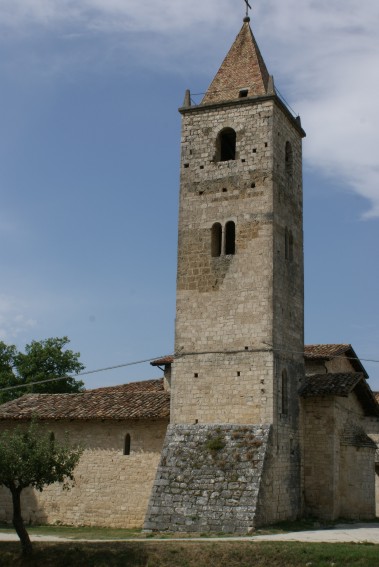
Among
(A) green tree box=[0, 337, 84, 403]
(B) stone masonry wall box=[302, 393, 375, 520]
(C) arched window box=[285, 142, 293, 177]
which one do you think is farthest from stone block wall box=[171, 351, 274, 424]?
(A) green tree box=[0, 337, 84, 403]

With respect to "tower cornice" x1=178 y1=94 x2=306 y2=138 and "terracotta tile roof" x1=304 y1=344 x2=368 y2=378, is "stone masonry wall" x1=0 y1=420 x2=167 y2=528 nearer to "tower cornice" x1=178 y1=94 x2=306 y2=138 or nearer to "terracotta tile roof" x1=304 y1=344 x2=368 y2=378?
"terracotta tile roof" x1=304 y1=344 x2=368 y2=378

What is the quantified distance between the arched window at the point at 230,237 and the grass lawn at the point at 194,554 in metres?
10.3

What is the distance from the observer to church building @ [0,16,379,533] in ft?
73.0

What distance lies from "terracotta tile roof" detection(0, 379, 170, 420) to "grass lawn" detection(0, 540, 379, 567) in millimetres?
6789

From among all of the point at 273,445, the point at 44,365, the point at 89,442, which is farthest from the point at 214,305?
the point at 44,365

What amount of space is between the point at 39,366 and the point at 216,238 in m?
20.4

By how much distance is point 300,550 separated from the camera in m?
16.5

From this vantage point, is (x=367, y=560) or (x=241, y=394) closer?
(x=367, y=560)

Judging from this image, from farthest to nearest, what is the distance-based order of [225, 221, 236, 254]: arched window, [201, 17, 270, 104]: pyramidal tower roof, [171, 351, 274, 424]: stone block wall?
[201, 17, 270, 104]: pyramidal tower roof, [225, 221, 236, 254]: arched window, [171, 351, 274, 424]: stone block wall

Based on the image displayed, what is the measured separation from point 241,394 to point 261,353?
1.44m

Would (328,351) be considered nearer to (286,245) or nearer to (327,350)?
(327,350)

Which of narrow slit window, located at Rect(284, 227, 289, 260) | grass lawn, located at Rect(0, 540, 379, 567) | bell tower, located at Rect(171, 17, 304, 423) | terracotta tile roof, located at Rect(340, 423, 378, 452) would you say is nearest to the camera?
grass lawn, located at Rect(0, 540, 379, 567)

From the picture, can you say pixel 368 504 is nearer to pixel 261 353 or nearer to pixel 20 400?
pixel 261 353

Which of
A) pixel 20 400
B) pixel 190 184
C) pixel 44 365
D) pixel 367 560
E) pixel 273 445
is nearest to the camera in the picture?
pixel 367 560
